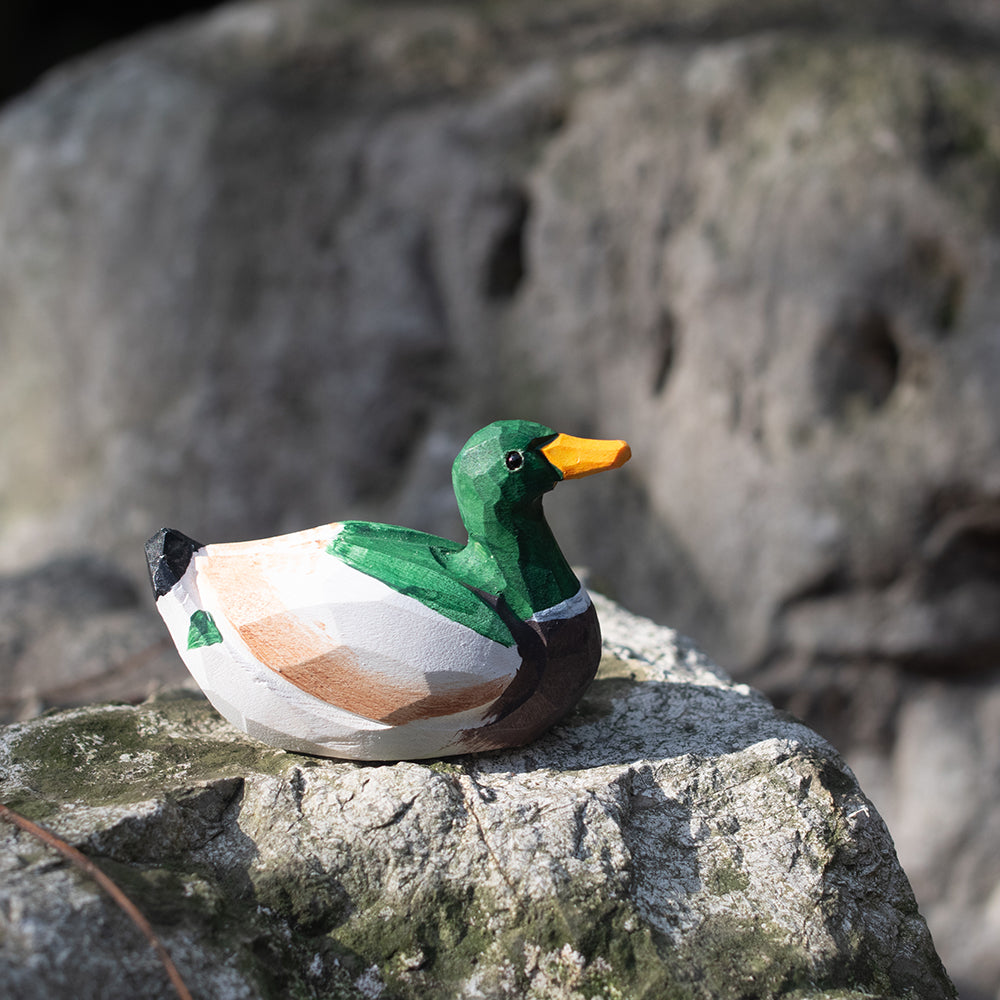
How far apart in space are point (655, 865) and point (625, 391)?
241 cm

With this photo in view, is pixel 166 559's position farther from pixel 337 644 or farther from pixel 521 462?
pixel 521 462

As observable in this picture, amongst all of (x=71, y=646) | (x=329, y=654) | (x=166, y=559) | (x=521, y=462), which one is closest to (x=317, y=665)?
(x=329, y=654)

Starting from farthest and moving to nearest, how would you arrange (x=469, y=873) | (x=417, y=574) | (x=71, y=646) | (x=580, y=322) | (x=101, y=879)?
(x=580, y=322), (x=71, y=646), (x=417, y=574), (x=469, y=873), (x=101, y=879)

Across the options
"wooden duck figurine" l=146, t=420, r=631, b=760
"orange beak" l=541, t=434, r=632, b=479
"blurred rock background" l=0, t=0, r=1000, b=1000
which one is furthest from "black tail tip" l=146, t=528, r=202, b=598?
"blurred rock background" l=0, t=0, r=1000, b=1000

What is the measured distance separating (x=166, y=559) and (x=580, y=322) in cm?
243

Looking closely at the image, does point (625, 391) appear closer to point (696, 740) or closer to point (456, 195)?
point (456, 195)

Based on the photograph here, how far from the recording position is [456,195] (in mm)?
3846

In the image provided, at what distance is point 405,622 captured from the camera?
1.49 meters

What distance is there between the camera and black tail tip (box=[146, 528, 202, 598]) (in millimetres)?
1572

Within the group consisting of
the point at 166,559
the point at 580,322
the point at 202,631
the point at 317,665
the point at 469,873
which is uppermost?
the point at 580,322

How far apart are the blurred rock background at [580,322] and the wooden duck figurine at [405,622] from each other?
100cm

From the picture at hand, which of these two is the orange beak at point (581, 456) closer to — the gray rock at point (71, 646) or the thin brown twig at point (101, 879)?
the thin brown twig at point (101, 879)

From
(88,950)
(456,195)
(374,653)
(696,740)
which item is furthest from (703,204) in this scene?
(88,950)

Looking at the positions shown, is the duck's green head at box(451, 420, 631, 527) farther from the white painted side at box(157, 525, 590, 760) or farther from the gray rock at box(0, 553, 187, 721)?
the gray rock at box(0, 553, 187, 721)
